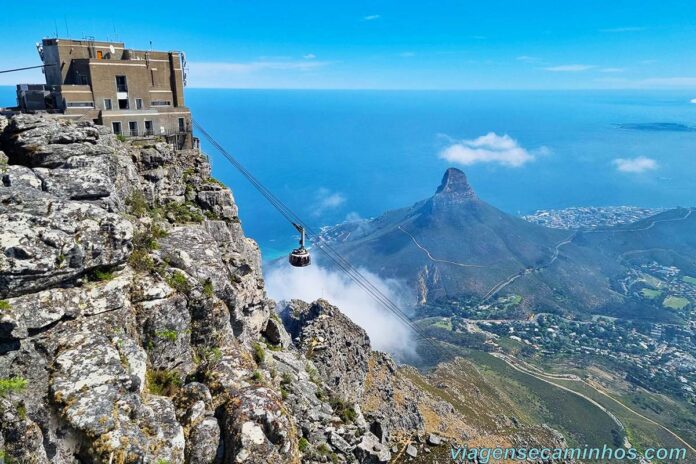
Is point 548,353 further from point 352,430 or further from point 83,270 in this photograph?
point 83,270

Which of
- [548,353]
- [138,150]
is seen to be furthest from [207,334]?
[548,353]

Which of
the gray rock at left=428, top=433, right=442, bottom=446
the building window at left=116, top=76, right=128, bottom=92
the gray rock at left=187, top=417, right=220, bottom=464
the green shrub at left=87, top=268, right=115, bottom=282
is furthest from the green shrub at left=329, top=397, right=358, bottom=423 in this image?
the building window at left=116, top=76, right=128, bottom=92

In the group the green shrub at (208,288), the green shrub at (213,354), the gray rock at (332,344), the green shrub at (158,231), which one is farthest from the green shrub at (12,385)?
the gray rock at (332,344)

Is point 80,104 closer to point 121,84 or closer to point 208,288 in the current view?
point 121,84

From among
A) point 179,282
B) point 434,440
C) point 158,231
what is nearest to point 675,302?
point 434,440

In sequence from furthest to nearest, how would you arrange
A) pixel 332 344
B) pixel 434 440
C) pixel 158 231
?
pixel 332 344
pixel 434 440
pixel 158 231

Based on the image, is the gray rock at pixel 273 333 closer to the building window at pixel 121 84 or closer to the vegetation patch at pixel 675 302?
the building window at pixel 121 84
